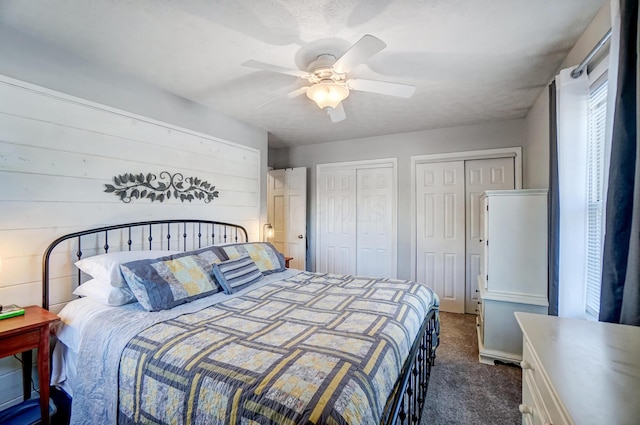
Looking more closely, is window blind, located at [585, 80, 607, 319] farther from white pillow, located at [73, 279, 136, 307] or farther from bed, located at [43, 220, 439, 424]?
white pillow, located at [73, 279, 136, 307]

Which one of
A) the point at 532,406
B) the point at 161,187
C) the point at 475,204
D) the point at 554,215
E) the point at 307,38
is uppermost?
the point at 307,38

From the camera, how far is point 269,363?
1.17 meters

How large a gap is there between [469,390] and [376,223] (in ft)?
8.43

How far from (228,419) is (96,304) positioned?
4.72 feet

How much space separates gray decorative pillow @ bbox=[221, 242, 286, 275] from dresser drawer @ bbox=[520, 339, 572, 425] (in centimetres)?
215

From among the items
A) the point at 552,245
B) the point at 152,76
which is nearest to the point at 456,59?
the point at 552,245

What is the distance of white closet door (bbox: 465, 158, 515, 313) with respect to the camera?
12.3 ft

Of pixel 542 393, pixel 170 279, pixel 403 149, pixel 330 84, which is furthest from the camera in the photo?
pixel 403 149

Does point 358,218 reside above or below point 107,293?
above

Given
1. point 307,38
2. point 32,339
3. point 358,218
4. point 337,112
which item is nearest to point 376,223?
point 358,218

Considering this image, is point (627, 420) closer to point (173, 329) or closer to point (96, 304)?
point (173, 329)

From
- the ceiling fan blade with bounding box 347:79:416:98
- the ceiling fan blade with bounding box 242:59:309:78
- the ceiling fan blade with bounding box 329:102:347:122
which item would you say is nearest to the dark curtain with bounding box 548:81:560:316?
the ceiling fan blade with bounding box 347:79:416:98

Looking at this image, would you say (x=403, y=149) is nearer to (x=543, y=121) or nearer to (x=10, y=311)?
(x=543, y=121)

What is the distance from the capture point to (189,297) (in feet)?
6.59
